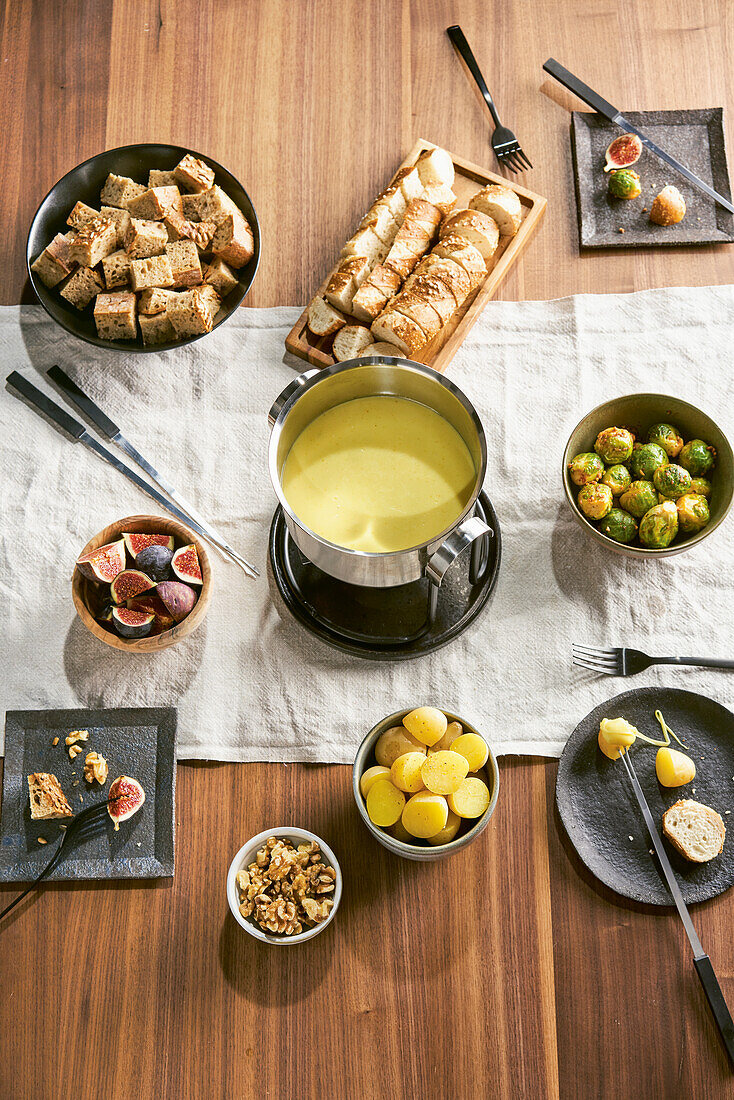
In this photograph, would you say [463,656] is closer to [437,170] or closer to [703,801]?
[703,801]

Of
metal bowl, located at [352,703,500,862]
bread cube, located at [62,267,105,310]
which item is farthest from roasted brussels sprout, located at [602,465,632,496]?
bread cube, located at [62,267,105,310]

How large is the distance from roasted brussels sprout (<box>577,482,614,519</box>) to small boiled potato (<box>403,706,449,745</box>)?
0.50 meters

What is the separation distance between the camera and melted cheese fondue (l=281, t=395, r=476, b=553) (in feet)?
5.04

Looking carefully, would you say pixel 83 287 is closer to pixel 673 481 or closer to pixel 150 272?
pixel 150 272

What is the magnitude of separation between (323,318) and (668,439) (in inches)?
30.1

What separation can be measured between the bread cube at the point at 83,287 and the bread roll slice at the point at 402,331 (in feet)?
2.01

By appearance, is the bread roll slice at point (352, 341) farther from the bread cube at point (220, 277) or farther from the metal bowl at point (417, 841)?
the metal bowl at point (417, 841)

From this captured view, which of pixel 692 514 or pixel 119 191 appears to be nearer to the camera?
pixel 692 514

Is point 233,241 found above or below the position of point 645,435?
above

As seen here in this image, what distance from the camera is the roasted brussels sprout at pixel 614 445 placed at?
1.71 m

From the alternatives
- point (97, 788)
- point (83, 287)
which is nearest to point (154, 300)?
point (83, 287)

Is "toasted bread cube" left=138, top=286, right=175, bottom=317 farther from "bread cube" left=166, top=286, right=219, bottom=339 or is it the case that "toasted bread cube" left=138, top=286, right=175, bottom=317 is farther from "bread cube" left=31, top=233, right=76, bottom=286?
"bread cube" left=31, top=233, right=76, bottom=286

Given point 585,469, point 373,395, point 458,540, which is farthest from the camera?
point 585,469

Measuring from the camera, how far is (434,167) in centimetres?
194
